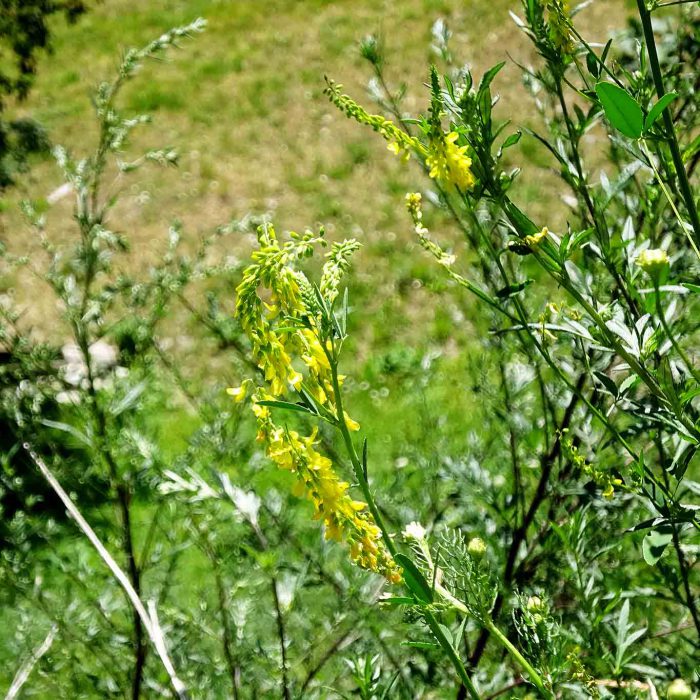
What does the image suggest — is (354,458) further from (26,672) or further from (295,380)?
(26,672)

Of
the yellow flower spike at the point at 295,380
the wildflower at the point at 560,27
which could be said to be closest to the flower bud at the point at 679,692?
the yellow flower spike at the point at 295,380

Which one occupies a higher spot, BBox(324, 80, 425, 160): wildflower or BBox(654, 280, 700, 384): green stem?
BBox(324, 80, 425, 160): wildflower

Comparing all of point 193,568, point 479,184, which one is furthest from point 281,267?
point 193,568

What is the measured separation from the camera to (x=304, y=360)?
1.12 meters

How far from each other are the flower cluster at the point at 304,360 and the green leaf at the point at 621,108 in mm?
373

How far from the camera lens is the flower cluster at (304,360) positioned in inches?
42.3

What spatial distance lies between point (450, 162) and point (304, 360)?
378mm

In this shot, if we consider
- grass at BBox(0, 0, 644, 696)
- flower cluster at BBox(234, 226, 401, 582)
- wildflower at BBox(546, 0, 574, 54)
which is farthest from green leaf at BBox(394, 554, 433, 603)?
grass at BBox(0, 0, 644, 696)

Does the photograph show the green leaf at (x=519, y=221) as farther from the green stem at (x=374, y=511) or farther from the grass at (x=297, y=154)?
the grass at (x=297, y=154)

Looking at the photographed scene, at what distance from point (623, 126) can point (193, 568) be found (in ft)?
13.0

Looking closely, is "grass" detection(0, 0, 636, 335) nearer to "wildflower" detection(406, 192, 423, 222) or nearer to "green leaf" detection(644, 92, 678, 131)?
"wildflower" detection(406, 192, 423, 222)

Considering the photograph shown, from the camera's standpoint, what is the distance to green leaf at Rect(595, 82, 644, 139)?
0.92m

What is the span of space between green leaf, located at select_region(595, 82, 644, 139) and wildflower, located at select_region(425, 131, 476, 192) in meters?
0.31

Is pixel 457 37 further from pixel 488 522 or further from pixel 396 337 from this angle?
pixel 488 522
